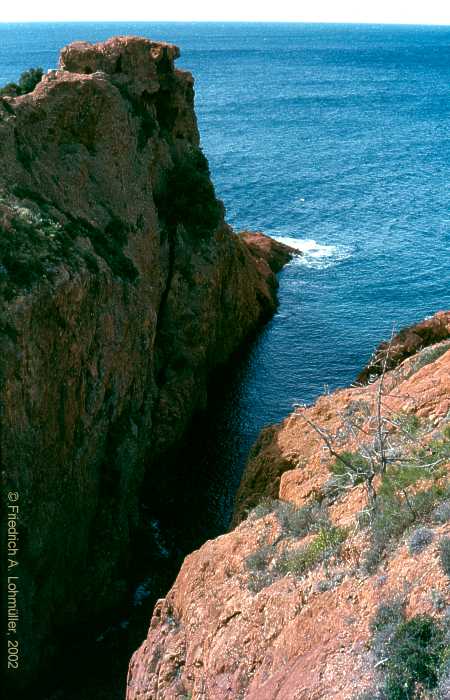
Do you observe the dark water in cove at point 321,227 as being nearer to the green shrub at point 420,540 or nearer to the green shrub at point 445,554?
the green shrub at point 420,540

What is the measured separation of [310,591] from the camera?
17859 millimetres

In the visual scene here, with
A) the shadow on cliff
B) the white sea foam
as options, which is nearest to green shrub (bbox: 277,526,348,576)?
the shadow on cliff

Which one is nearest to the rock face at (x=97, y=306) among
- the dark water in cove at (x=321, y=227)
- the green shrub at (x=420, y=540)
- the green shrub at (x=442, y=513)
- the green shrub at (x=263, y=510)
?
the dark water in cove at (x=321, y=227)

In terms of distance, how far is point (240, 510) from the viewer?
30312mm

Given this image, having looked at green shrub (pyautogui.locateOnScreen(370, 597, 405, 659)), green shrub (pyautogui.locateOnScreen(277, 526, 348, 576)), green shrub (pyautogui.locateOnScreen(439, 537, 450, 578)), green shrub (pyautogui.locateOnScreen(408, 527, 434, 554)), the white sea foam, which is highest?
green shrub (pyautogui.locateOnScreen(439, 537, 450, 578))

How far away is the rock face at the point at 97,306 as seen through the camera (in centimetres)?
2806

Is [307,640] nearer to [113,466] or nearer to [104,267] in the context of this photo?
[113,466]

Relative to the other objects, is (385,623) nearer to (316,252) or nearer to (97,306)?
(97,306)

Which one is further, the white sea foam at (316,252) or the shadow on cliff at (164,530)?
the white sea foam at (316,252)

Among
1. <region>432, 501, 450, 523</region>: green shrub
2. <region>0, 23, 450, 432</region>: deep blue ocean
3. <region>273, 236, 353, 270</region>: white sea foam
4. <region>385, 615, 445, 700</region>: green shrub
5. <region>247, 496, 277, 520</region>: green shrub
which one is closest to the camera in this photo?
<region>385, 615, 445, 700</region>: green shrub

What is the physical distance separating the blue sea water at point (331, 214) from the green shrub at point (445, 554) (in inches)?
1085

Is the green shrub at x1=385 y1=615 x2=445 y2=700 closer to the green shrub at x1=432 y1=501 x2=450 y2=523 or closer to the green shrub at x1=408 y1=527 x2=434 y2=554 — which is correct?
the green shrub at x1=408 y1=527 x2=434 y2=554

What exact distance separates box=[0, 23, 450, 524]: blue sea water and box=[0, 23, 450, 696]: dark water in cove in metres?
0.18

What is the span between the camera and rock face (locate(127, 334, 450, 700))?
15.2 meters
